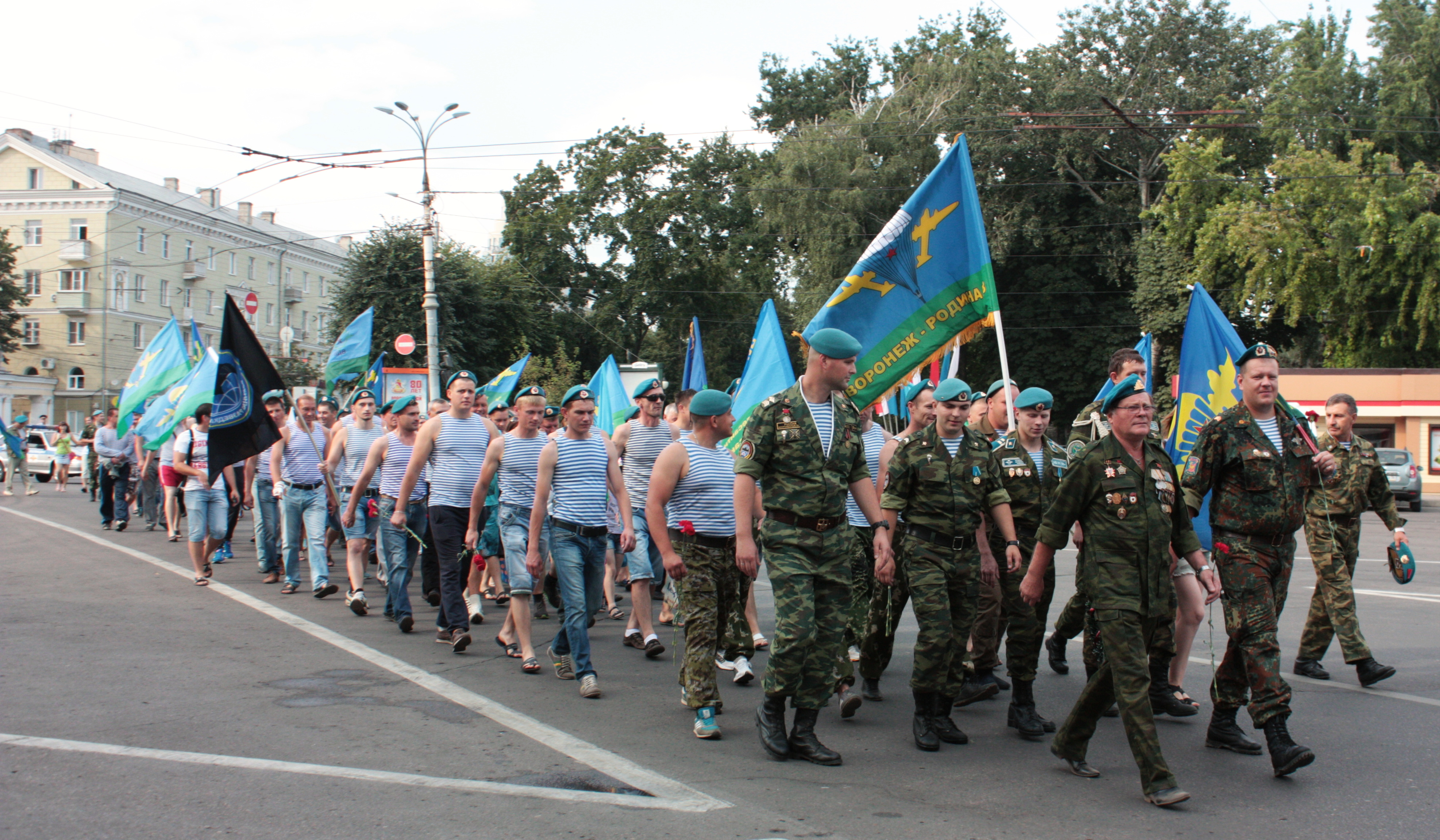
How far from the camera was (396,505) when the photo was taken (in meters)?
8.70

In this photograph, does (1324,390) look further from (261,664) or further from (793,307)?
(261,664)

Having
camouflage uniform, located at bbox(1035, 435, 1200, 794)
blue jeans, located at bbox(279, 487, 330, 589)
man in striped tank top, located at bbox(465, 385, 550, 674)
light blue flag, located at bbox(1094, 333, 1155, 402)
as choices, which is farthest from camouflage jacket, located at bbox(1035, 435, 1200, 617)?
blue jeans, located at bbox(279, 487, 330, 589)

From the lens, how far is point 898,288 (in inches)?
305

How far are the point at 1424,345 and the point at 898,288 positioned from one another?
33.3 meters

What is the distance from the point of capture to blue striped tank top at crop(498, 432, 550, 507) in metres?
7.80

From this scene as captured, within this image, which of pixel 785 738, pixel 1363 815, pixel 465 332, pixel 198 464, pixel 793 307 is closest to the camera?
pixel 1363 815

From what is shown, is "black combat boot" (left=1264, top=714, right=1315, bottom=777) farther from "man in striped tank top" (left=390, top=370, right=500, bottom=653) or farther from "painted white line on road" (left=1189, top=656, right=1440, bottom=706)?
"man in striped tank top" (left=390, top=370, right=500, bottom=653)

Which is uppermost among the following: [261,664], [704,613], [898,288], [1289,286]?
[1289,286]

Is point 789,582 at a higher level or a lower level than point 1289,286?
lower

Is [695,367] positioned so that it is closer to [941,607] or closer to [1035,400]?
[1035,400]

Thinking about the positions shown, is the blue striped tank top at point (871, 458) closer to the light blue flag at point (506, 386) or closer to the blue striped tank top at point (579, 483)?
the blue striped tank top at point (579, 483)

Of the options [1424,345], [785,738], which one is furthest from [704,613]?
[1424,345]

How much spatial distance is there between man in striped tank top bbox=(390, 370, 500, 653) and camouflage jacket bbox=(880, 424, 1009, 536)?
11.2 ft

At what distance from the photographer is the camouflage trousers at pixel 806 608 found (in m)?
5.30
